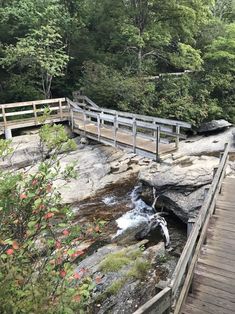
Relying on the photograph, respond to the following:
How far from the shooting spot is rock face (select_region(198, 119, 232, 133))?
1535cm

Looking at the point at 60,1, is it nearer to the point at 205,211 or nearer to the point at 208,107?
the point at 208,107

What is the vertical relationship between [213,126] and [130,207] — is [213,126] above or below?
above

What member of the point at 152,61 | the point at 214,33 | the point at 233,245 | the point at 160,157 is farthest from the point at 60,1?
the point at 233,245

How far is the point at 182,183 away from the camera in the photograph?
9.01 m

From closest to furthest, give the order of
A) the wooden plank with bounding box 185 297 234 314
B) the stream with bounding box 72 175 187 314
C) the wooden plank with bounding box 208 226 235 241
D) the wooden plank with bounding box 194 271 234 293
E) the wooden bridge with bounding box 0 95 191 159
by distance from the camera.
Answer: the wooden plank with bounding box 185 297 234 314 < the wooden plank with bounding box 194 271 234 293 < the wooden plank with bounding box 208 226 235 241 < the stream with bounding box 72 175 187 314 < the wooden bridge with bounding box 0 95 191 159

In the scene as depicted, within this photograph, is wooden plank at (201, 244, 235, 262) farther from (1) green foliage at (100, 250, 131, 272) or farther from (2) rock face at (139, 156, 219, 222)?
(2) rock face at (139, 156, 219, 222)

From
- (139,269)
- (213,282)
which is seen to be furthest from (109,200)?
(213,282)

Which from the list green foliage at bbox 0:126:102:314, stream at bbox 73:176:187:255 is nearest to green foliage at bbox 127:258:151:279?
stream at bbox 73:176:187:255

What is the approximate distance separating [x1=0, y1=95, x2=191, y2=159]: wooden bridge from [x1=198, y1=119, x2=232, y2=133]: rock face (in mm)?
1611

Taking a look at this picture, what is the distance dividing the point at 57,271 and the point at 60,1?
1832 centimetres

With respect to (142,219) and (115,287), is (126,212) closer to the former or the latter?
(142,219)

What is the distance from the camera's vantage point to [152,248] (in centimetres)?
749

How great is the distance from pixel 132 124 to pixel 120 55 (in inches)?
313

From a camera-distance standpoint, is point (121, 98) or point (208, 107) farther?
point (208, 107)
